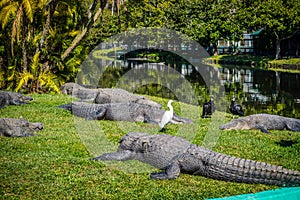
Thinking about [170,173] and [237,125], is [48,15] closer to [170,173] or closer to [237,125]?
[237,125]

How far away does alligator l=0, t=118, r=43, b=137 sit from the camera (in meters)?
9.18

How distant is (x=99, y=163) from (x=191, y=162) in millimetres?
1483

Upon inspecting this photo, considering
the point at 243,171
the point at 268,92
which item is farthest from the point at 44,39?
the point at 243,171

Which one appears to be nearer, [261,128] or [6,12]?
[261,128]

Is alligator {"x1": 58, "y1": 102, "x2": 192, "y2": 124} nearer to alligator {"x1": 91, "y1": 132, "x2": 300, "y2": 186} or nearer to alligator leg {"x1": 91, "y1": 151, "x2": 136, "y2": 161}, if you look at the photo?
alligator {"x1": 91, "y1": 132, "x2": 300, "y2": 186}

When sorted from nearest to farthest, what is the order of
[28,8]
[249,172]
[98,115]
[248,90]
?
[249,172], [98,115], [28,8], [248,90]

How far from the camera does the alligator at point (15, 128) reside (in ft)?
30.1

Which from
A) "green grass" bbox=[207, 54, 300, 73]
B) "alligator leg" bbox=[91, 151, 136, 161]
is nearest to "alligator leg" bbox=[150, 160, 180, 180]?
"alligator leg" bbox=[91, 151, 136, 161]

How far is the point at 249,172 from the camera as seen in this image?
6.37 meters

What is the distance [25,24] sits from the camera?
17812mm

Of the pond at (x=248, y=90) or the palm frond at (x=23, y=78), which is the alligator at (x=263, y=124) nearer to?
the pond at (x=248, y=90)

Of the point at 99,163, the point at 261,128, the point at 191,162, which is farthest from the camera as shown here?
the point at 261,128

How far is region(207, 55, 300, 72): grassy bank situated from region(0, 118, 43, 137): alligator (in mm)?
27019

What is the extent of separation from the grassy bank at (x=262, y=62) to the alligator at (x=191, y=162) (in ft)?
91.6
